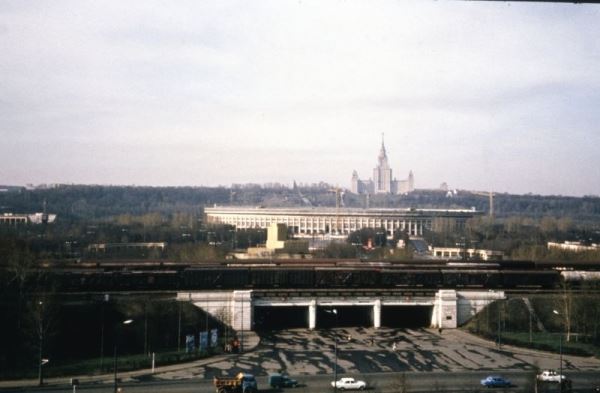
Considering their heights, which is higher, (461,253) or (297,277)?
(297,277)

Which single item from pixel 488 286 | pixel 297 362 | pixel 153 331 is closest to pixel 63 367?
pixel 153 331

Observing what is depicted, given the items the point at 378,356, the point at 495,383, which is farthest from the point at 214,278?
the point at 495,383

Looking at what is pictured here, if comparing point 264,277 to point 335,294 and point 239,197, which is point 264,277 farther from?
point 239,197

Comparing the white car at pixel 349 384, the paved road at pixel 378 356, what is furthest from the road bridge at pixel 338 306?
the white car at pixel 349 384

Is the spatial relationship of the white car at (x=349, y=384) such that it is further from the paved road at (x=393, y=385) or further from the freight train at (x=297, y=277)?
the freight train at (x=297, y=277)

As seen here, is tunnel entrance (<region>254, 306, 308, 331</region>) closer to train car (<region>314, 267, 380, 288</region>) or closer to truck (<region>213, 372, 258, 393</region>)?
train car (<region>314, 267, 380, 288</region>)

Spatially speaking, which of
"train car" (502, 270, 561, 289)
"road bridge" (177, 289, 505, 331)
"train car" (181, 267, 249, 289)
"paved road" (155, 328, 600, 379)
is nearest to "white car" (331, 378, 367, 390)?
"paved road" (155, 328, 600, 379)

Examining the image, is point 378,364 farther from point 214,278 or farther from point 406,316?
point 214,278
